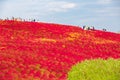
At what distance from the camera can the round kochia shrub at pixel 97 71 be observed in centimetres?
1725

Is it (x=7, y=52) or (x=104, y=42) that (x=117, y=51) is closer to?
(x=104, y=42)

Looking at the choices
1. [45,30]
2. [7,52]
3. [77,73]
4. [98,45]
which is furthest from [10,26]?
[77,73]

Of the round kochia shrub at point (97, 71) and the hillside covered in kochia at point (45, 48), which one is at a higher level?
the round kochia shrub at point (97, 71)

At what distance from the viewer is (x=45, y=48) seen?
103 feet

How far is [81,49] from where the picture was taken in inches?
1334

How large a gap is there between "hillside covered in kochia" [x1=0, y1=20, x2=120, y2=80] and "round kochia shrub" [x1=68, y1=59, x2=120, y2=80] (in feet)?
18.8

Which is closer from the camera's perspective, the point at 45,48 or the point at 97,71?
the point at 97,71

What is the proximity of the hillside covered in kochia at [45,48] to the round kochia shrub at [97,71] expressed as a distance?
18.8ft

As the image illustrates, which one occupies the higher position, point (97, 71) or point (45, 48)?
point (97, 71)

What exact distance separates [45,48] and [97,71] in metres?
14.0

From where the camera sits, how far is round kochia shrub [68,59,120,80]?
679 inches

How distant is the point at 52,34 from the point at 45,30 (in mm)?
1854

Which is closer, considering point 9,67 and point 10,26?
point 9,67

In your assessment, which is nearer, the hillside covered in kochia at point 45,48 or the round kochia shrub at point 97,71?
the round kochia shrub at point 97,71
